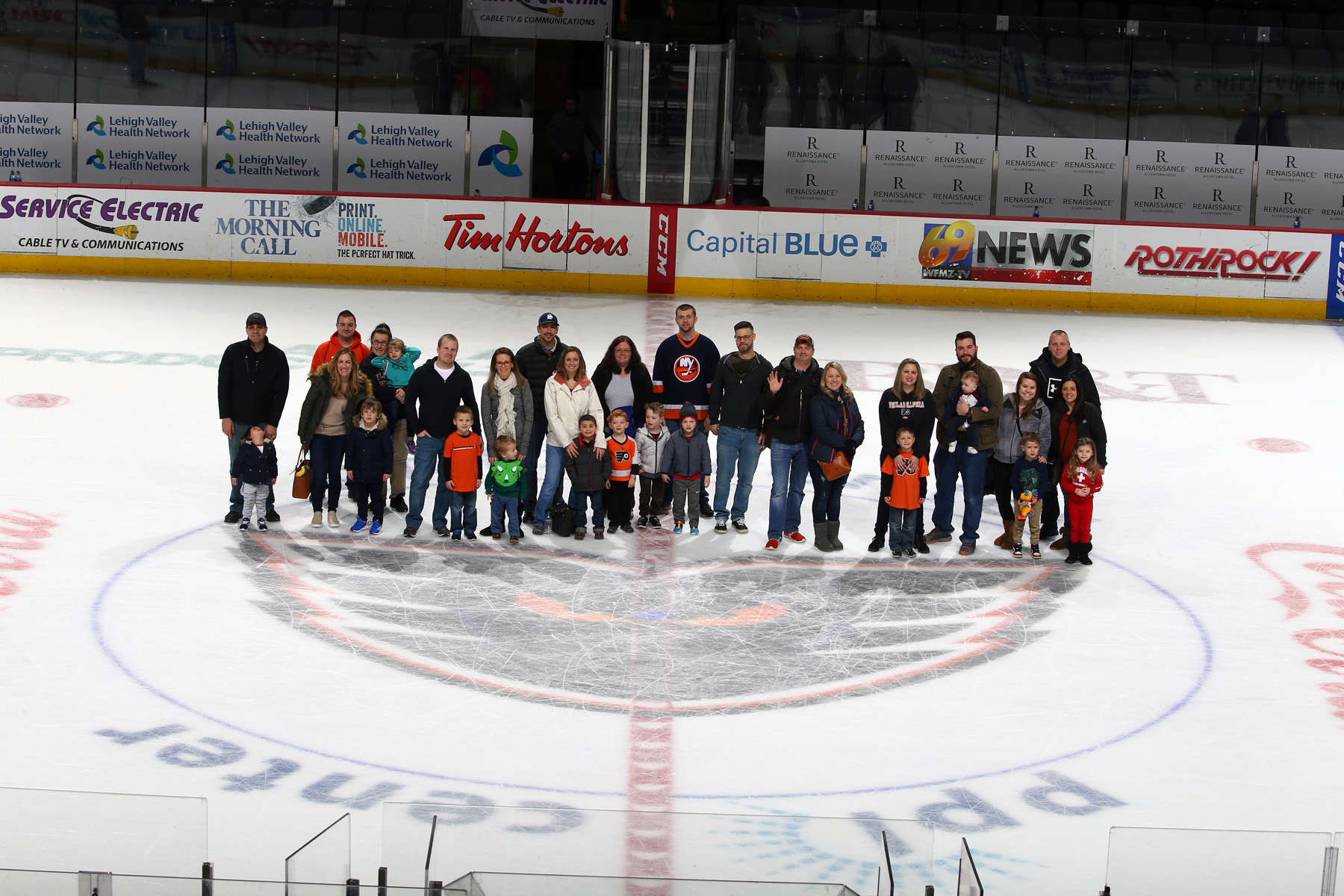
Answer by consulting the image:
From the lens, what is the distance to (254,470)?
34.0 ft

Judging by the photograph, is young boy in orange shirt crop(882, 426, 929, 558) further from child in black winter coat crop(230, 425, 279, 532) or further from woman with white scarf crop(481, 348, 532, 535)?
child in black winter coat crop(230, 425, 279, 532)

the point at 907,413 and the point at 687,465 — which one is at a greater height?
the point at 907,413

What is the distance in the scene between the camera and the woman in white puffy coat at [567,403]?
10.3 meters

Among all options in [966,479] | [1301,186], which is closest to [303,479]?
[966,479]

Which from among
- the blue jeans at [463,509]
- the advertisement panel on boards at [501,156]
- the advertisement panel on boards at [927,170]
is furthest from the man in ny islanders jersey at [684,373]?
the advertisement panel on boards at [501,156]

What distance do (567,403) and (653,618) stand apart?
1.91 meters

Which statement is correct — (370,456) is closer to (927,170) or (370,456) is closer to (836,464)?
(836,464)

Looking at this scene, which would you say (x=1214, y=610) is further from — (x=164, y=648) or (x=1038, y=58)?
(x=1038, y=58)

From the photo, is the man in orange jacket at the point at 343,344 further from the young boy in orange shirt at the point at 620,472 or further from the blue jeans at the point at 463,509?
the young boy in orange shirt at the point at 620,472

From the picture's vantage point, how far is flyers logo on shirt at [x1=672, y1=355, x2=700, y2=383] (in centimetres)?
1077

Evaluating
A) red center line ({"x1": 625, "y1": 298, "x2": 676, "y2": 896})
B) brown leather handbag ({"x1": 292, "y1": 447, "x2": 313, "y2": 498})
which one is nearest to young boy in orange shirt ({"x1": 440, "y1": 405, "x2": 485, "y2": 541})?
brown leather handbag ({"x1": 292, "y1": 447, "x2": 313, "y2": 498})

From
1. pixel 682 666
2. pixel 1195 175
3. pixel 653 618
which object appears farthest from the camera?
pixel 1195 175

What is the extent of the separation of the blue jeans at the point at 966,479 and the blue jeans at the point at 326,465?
13.3ft

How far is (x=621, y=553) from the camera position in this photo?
33.8 ft
